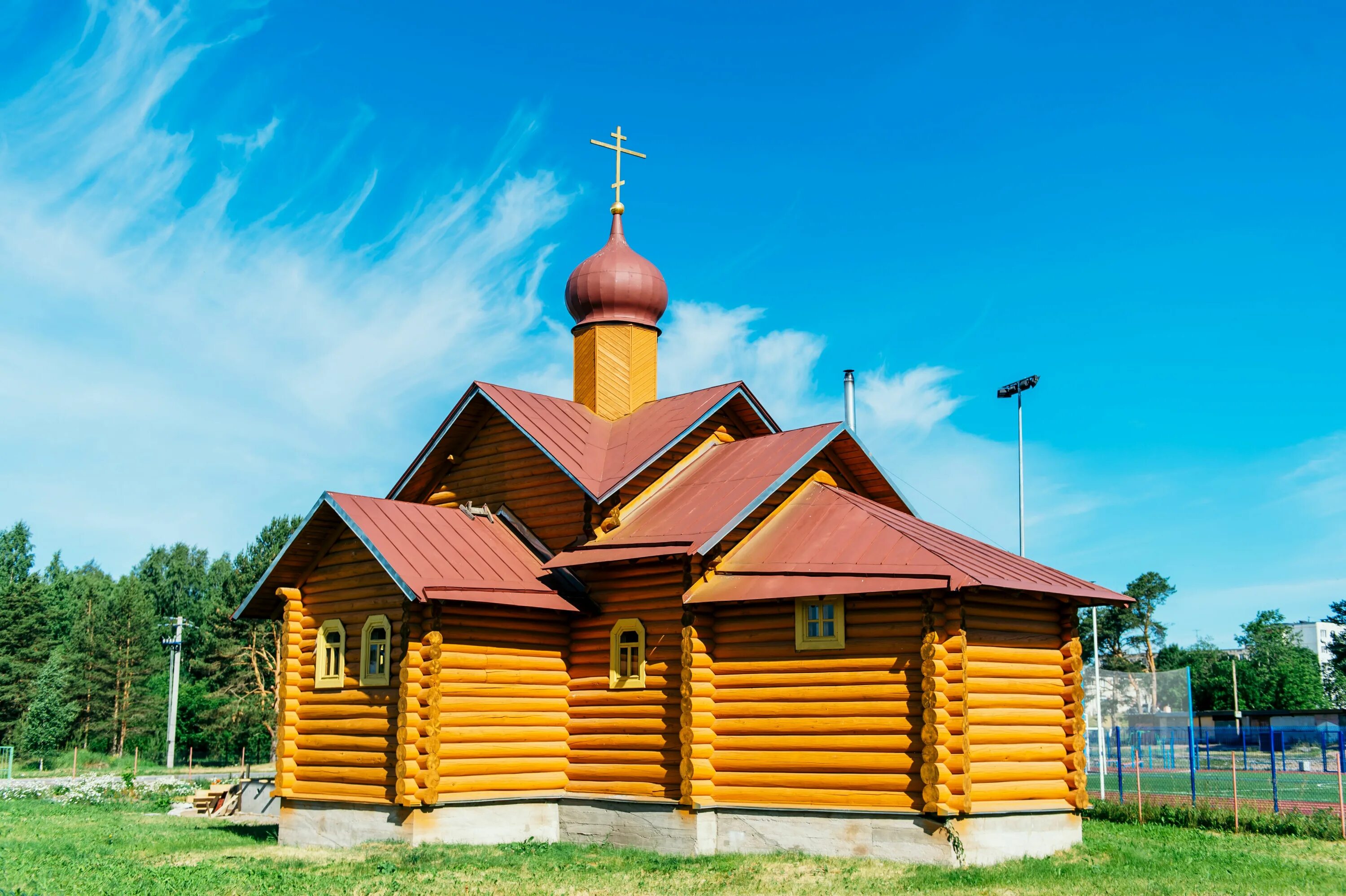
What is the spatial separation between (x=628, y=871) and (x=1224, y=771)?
22.6m

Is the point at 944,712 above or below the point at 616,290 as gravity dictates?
below

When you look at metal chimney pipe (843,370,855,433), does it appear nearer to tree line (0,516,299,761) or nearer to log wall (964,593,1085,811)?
log wall (964,593,1085,811)

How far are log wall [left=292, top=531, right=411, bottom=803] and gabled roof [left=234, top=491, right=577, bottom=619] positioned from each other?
41cm

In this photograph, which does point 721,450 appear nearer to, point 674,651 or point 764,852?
point 674,651

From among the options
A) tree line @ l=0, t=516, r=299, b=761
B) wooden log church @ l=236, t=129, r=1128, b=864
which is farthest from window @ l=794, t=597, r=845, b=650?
tree line @ l=0, t=516, r=299, b=761

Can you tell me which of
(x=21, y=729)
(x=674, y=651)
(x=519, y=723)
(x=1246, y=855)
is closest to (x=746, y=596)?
(x=674, y=651)

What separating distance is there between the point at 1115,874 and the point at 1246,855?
3004 mm

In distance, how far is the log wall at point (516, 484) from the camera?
2056 cm

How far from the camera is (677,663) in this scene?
18.1 meters

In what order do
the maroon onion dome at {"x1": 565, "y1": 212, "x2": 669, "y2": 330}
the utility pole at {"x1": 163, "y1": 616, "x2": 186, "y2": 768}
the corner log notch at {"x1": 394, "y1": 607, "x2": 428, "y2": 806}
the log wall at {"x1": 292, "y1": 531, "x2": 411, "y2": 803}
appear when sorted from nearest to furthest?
the corner log notch at {"x1": 394, "y1": 607, "x2": 428, "y2": 806} < the log wall at {"x1": 292, "y1": 531, "x2": 411, "y2": 803} < the maroon onion dome at {"x1": 565, "y1": 212, "x2": 669, "y2": 330} < the utility pole at {"x1": 163, "y1": 616, "x2": 186, "y2": 768}

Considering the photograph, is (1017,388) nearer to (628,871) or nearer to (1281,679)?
(628,871)

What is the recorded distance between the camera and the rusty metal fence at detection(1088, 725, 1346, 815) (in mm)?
21406

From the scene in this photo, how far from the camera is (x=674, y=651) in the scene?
59.7ft

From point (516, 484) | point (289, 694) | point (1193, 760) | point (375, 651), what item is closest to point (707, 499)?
point (516, 484)
